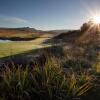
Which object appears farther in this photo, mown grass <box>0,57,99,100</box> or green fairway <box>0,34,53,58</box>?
Answer: green fairway <box>0,34,53,58</box>

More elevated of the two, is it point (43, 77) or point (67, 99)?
point (43, 77)

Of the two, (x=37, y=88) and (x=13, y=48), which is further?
(x=13, y=48)

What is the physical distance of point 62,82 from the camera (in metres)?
7.38

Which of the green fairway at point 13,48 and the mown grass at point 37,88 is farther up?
the mown grass at point 37,88

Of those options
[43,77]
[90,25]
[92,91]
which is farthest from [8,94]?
[90,25]

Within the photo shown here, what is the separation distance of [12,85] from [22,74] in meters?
0.51

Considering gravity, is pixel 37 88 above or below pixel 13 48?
above

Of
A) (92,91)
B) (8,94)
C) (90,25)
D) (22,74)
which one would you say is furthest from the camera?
(90,25)

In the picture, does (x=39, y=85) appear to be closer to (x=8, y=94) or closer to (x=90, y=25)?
(x=8, y=94)

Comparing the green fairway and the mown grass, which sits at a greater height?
the mown grass

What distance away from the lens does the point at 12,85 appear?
7.31 metres

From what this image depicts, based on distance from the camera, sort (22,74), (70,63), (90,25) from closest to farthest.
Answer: (22,74), (70,63), (90,25)

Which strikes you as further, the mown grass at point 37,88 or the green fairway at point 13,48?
the green fairway at point 13,48

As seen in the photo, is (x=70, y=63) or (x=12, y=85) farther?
(x=70, y=63)
